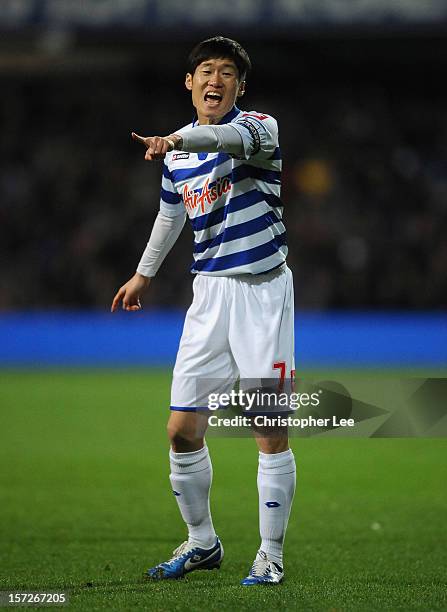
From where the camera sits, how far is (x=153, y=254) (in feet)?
16.4

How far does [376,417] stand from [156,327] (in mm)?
8790

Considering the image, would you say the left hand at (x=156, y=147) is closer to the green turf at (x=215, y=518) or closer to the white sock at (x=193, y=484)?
the white sock at (x=193, y=484)

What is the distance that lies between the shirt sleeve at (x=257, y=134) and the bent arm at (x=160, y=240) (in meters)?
0.65

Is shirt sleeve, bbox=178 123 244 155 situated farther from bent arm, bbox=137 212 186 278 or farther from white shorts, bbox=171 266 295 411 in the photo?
bent arm, bbox=137 212 186 278

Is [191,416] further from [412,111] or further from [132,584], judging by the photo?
[412,111]

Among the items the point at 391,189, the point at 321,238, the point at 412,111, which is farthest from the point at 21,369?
the point at 412,111

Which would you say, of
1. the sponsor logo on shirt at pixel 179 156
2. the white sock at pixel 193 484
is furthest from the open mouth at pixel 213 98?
the white sock at pixel 193 484

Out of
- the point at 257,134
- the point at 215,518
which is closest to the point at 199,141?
the point at 257,134

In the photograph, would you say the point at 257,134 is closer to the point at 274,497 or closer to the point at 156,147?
the point at 156,147

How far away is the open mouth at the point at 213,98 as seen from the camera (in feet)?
14.9

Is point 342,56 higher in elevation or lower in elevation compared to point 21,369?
higher

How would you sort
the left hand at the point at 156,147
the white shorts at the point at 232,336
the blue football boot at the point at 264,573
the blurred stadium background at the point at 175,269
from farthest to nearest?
the blurred stadium background at the point at 175,269, the white shorts at the point at 232,336, the blue football boot at the point at 264,573, the left hand at the point at 156,147

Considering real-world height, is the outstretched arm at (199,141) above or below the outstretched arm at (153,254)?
above

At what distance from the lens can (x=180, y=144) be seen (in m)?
4.07
